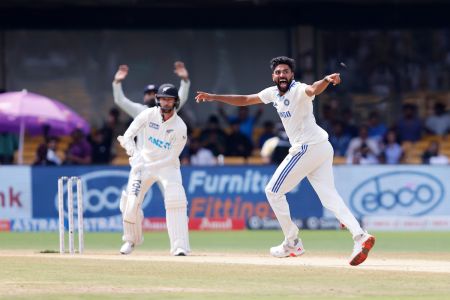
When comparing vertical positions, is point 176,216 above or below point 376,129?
below

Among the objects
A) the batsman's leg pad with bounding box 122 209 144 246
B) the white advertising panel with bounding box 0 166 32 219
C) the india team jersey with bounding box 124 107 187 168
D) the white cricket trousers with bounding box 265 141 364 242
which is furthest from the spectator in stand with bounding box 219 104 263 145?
the white cricket trousers with bounding box 265 141 364 242

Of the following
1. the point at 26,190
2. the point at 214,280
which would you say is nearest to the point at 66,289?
the point at 214,280

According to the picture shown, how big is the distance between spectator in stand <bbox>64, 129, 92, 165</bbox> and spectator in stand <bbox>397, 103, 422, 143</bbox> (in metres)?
5.50

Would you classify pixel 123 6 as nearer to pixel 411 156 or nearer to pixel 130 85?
pixel 130 85

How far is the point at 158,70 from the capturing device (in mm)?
24984

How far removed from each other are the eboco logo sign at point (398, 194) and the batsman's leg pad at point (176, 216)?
7.04 meters

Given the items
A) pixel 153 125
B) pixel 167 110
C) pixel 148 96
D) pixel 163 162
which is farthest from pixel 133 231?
pixel 148 96

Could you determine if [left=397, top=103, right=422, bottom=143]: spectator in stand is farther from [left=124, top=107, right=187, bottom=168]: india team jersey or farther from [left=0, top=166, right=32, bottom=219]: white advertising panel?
[left=124, top=107, right=187, bottom=168]: india team jersey

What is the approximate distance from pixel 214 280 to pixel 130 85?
14622mm

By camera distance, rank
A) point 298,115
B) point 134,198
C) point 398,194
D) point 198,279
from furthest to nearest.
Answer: point 398,194 < point 134,198 < point 298,115 < point 198,279

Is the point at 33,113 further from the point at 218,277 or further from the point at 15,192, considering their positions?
the point at 218,277

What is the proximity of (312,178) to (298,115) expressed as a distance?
0.62m

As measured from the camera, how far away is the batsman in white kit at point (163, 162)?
43.0 feet

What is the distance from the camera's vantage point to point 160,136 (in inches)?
518
